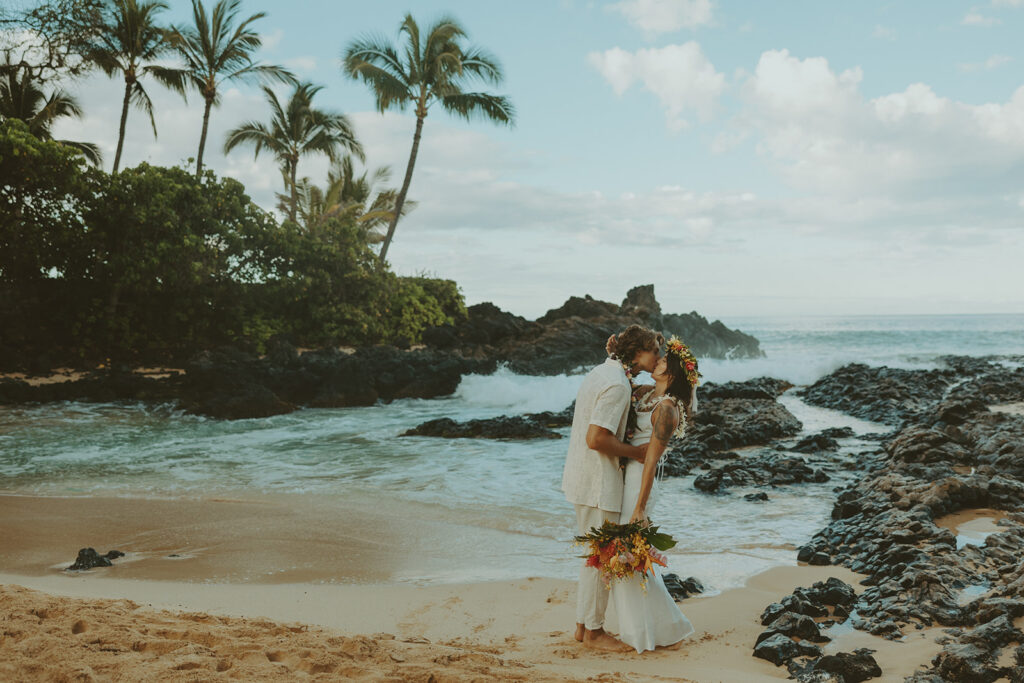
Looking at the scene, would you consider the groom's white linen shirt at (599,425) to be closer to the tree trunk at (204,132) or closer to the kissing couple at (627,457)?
the kissing couple at (627,457)

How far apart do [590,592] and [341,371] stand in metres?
15.6

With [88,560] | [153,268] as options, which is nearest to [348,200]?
[153,268]

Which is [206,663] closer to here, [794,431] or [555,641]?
[555,641]

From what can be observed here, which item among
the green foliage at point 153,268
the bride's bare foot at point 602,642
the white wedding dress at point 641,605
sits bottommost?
the bride's bare foot at point 602,642

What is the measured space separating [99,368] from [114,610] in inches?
708

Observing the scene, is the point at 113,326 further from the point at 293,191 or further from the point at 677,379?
the point at 677,379

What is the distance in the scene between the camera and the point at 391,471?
10.6 m

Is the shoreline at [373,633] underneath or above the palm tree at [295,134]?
underneath

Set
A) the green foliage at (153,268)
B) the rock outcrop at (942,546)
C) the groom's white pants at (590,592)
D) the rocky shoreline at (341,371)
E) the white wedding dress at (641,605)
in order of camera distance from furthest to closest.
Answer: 1. the green foliage at (153,268)
2. the rocky shoreline at (341,371)
3. the groom's white pants at (590,592)
4. the white wedding dress at (641,605)
5. the rock outcrop at (942,546)

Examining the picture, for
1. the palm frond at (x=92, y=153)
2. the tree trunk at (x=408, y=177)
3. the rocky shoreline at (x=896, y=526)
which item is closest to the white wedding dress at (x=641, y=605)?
the rocky shoreline at (x=896, y=526)

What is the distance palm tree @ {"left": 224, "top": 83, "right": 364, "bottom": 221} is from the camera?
105 ft

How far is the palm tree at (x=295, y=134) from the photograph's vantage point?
105 ft

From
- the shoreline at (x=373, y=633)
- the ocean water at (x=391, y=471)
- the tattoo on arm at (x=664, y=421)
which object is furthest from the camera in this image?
the ocean water at (x=391, y=471)

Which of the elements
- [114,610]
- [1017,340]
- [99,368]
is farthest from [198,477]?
[1017,340]
